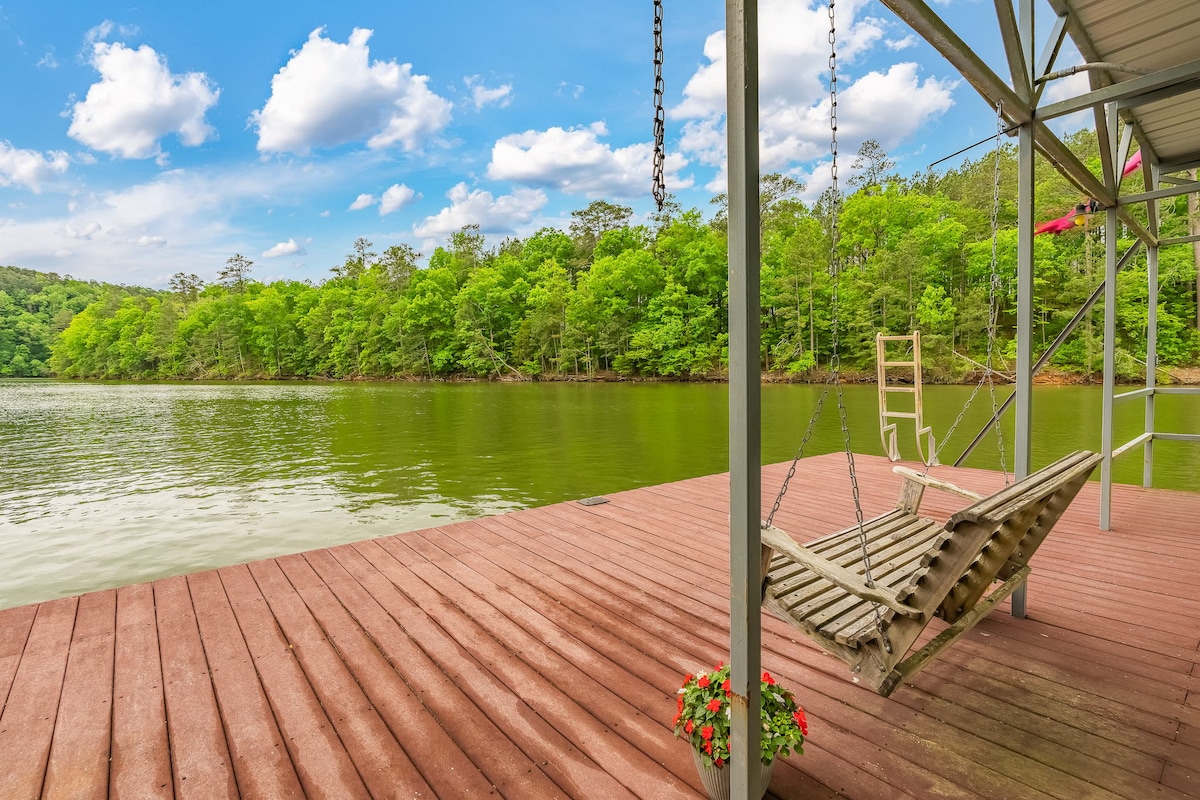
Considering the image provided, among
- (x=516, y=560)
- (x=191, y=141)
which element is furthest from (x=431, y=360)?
(x=191, y=141)

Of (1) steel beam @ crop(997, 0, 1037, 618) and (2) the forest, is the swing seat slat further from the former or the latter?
(2) the forest

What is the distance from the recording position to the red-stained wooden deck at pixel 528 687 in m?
1.63

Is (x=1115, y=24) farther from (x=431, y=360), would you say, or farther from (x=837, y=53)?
(x=431, y=360)

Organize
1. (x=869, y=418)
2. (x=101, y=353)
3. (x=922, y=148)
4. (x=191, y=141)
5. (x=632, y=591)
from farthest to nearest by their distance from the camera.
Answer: (x=191, y=141)
(x=101, y=353)
(x=922, y=148)
(x=869, y=418)
(x=632, y=591)

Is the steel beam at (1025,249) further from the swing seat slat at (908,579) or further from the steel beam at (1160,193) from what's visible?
the steel beam at (1160,193)

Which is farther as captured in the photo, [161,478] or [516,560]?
[161,478]

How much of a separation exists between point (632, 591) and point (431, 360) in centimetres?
4279

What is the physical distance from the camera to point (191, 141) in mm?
78625

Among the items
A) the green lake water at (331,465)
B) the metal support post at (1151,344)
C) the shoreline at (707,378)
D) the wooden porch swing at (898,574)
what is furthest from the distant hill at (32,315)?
the metal support post at (1151,344)

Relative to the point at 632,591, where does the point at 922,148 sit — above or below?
above

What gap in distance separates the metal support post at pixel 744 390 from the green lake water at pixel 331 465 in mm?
5040

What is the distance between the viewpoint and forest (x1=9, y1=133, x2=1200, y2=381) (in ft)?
83.4

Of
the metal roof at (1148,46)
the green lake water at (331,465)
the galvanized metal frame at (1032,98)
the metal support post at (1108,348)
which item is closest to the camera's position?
the galvanized metal frame at (1032,98)

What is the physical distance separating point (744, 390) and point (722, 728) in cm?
92
